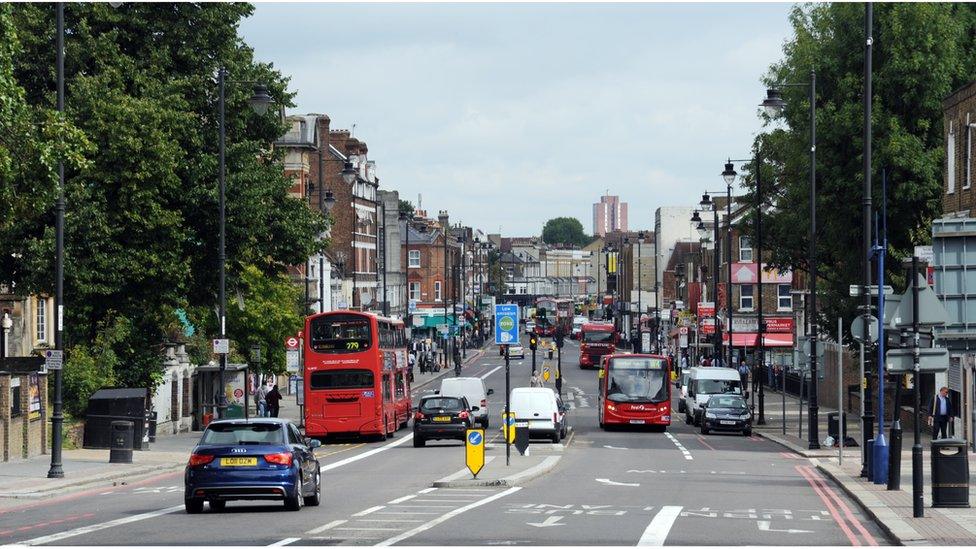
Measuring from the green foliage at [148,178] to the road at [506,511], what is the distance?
33.2ft

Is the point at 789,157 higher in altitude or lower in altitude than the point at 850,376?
higher

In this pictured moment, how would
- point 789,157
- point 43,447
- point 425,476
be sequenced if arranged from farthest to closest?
point 789,157 → point 43,447 → point 425,476

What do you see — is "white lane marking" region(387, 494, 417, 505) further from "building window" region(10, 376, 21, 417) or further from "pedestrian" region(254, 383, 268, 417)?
"pedestrian" region(254, 383, 268, 417)

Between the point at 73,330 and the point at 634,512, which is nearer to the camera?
the point at 634,512

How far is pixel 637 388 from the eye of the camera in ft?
183

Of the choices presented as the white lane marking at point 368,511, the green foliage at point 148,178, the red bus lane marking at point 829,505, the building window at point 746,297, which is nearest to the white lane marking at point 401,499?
the white lane marking at point 368,511

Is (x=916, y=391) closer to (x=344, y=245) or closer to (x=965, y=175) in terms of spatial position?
(x=965, y=175)

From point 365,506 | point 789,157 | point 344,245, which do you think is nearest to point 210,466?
point 365,506

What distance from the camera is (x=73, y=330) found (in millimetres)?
46969

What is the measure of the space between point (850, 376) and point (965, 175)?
26.7 meters

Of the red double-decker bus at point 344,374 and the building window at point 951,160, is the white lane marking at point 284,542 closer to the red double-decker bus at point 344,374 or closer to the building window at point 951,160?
the red double-decker bus at point 344,374

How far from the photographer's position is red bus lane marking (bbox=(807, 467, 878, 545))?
20.3 metres

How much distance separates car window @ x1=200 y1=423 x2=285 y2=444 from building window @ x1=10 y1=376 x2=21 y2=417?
1551 centimetres

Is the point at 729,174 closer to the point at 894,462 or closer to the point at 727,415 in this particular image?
the point at 727,415
